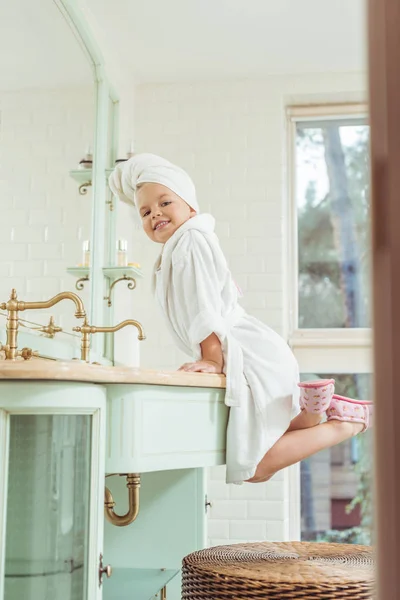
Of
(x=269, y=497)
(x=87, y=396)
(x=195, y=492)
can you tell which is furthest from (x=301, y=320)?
(x=87, y=396)

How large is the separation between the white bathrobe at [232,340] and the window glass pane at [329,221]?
1.74m

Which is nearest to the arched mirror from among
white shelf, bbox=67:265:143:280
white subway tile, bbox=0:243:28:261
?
white subway tile, bbox=0:243:28:261

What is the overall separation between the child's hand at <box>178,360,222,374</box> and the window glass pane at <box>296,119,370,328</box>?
1963 millimetres

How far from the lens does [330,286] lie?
3.83 metres

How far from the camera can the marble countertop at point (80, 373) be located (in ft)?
4.58

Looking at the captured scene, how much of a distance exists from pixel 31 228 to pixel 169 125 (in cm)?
167

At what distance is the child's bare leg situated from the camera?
6.46ft

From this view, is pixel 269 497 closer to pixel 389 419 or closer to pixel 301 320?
pixel 301 320

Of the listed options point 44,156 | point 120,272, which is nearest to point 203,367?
point 44,156

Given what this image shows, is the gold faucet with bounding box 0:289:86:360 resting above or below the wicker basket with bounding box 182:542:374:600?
above

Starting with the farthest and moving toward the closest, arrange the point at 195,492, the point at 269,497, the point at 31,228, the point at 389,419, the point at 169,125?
the point at 169,125, the point at 269,497, the point at 31,228, the point at 195,492, the point at 389,419

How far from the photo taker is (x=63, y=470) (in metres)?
1.47

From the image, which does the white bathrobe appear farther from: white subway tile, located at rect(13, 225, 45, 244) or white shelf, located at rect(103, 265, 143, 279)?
white shelf, located at rect(103, 265, 143, 279)

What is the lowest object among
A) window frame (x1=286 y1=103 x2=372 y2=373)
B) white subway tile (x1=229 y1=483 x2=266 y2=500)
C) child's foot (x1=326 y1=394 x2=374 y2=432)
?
white subway tile (x1=229 y1=483 x2=266 y2=500)
